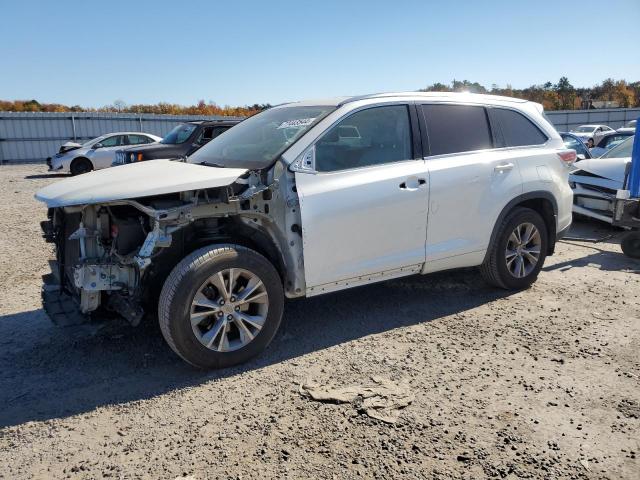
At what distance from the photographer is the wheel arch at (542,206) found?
505cm

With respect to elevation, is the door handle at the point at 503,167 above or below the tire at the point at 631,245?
above

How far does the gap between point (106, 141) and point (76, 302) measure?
16697mm

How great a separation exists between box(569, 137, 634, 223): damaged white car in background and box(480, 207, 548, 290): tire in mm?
3252

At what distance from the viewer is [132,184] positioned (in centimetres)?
364

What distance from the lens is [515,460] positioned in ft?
8.97

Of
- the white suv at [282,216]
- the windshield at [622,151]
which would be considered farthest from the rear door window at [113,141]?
the windshield at [622,151]

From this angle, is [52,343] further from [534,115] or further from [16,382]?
[534,115]

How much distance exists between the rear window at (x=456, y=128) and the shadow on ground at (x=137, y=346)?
4.91 feet

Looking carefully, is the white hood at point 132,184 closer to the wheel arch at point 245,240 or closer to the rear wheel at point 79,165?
the wheel arch at point 245,240

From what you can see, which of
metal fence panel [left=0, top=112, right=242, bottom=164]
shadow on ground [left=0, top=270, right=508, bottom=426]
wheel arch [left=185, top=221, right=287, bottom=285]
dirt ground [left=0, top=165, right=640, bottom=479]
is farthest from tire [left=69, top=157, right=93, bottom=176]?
wheel arch [left=185, top=221, right=287, bottom=285]

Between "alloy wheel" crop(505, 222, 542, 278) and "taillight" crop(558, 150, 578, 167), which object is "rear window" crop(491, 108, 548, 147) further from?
"alloy wheel" crop(505, 222, 542, 278)

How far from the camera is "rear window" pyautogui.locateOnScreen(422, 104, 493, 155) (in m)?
4.67

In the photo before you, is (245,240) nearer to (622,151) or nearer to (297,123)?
(297,123)

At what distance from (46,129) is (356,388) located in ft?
88.2
